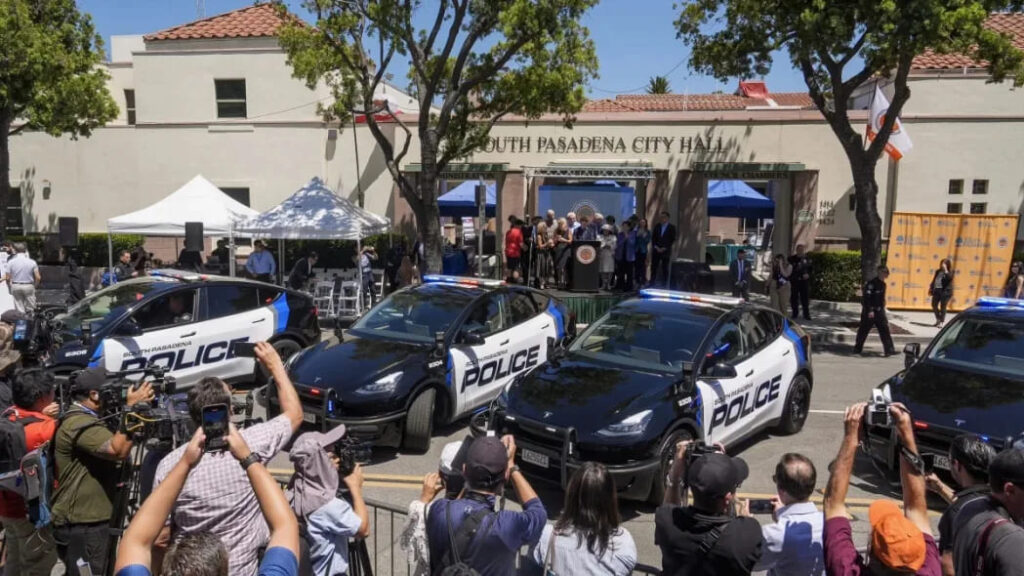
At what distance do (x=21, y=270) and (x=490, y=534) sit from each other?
549 inches

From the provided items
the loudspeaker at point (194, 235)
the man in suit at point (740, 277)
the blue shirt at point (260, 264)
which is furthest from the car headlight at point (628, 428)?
the blue shirt at point (260, 264)

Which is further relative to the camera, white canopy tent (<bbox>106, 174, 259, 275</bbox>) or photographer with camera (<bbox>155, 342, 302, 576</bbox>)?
white canopy tent (<bbox>106, 174, 259, 275</bbox>)

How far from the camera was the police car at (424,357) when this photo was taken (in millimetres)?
7953

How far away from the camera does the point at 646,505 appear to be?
701 centimetres

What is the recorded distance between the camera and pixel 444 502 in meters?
3.59

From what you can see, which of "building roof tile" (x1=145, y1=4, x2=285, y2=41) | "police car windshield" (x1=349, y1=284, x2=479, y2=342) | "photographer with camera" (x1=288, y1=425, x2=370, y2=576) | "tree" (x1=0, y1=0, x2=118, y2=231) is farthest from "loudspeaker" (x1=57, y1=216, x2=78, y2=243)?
"photographer with camera" (x1=288, y1=425, x2=370, y2=576)

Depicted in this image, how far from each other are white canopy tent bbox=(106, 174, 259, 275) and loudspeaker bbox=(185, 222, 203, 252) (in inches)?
16.5

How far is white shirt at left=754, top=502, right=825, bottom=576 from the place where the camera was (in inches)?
146

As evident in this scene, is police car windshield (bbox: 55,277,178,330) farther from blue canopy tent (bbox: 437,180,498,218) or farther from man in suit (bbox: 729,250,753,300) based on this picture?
blue canopy tent (bbox: 437,180,498,218)

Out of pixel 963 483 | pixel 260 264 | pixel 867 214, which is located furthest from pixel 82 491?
pixel 867 214

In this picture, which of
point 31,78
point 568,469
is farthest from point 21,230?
point 568,469

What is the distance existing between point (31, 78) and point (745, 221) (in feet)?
114

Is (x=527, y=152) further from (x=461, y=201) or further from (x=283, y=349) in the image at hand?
(x=283, y=349)

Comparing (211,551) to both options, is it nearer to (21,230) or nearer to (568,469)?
(568,469)
